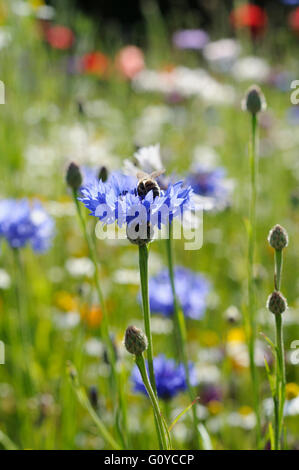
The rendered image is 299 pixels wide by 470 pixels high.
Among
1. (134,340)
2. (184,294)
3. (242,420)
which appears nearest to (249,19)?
(184,294)

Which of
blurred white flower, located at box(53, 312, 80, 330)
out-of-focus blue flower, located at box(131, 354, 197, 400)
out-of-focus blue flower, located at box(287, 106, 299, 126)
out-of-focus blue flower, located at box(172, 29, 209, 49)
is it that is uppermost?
out-of-focus blue flower, located at box(172, 29, 209, 49)

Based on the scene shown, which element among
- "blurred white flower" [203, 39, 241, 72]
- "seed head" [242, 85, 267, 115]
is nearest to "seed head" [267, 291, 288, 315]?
"seed head" [242, 85, 267, 115]

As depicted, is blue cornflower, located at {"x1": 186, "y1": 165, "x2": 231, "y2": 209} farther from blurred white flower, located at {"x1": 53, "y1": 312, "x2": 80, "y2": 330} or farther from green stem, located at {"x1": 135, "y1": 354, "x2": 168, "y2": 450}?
green stem, located at {"x1": 135, "y1": 354, "x2": 168, "y2": 450}

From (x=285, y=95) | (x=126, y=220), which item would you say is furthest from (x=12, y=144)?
(x=285, y=95)

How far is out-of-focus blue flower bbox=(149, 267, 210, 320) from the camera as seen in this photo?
44.5 inches

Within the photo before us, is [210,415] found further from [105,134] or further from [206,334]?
[105,134]

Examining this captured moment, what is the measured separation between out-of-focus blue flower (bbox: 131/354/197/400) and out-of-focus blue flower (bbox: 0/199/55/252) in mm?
305

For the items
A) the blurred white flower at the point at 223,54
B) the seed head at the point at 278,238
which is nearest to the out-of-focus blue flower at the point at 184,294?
the seed head at the point at 278,238

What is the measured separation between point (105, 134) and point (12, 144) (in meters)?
1.10

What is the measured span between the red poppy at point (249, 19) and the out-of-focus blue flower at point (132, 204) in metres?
2.15

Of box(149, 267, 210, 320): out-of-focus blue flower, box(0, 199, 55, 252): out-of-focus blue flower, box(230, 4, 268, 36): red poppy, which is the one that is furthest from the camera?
box(230, 4, 268, 36): red poppy

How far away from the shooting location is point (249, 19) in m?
2.86

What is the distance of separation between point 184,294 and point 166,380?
0.29m

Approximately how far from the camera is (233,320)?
0.95 meters
